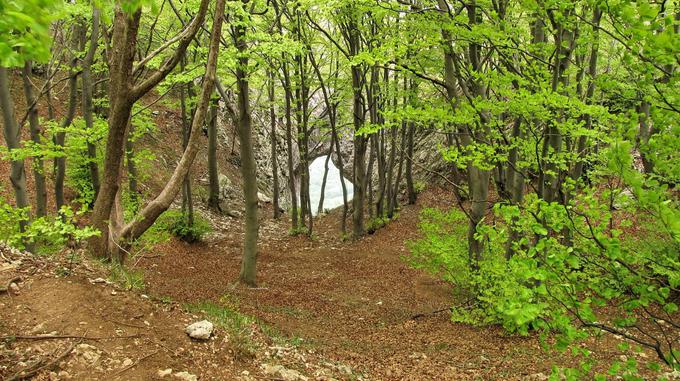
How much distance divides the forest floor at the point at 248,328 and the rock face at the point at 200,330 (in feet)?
0.32

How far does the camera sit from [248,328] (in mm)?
6539

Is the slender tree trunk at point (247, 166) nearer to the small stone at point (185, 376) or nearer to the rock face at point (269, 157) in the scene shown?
the small stone at point (185, 376)

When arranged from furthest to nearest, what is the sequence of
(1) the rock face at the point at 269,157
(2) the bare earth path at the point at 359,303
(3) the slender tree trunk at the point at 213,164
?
1. (1) the rock face at the point at 269,157
2. (3) the slender tree trunk at the point at 213,164
3. (2) the bare earth path at the point at 359,303

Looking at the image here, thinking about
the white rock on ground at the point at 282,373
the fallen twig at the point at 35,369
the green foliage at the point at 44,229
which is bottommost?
the white rock on ground at the point at 282,373

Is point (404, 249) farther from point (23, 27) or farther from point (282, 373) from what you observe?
point (23, 27)

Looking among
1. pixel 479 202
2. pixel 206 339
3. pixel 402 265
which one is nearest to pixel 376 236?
pixel 402 265

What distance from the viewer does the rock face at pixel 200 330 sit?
5145mm

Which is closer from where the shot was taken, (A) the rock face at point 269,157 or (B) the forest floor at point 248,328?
(B) the forest floor at point 248,328

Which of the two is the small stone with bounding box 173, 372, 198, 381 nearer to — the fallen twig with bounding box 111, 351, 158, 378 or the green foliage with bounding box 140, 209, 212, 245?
the fallen twig with bounding box 111, 351, 158, 378

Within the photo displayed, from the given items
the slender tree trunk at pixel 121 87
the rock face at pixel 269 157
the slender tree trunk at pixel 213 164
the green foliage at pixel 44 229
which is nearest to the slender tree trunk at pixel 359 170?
the rock face at pixel 269 157

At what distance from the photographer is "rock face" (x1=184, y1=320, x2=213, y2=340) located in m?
5.14

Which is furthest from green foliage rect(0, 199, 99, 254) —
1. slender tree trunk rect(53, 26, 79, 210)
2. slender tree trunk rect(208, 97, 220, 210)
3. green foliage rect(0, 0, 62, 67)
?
slender tree trunk rect(208, 97, 220, 210)

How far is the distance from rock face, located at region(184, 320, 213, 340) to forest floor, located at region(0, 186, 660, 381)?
3.8 inches

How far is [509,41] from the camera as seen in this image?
6875 mm
